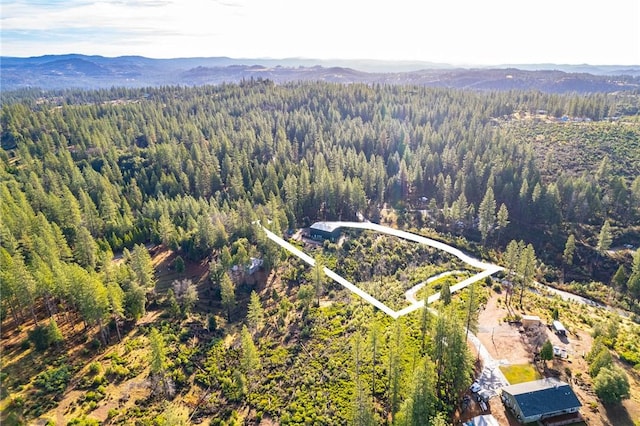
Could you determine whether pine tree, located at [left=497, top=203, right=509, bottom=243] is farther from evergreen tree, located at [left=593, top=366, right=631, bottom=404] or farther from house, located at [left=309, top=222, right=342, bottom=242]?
evergreen tree, located at [left=593, top=366, right=631, bottom=404]

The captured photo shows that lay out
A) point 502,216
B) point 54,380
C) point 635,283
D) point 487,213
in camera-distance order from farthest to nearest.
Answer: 1. point 487,213
2. point 502,216
3. point 635,283
4. point 54,380

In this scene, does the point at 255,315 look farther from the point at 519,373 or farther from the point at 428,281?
the point at 519,373

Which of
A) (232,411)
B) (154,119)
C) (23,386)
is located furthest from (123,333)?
(154,119)

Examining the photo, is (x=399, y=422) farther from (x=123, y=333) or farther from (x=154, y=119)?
(x=154, y=119)

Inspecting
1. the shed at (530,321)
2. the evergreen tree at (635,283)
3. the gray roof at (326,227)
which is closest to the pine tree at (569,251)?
the evergreen tree at (635,283)

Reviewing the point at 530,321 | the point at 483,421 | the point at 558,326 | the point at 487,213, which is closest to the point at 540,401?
the point at 483,421
